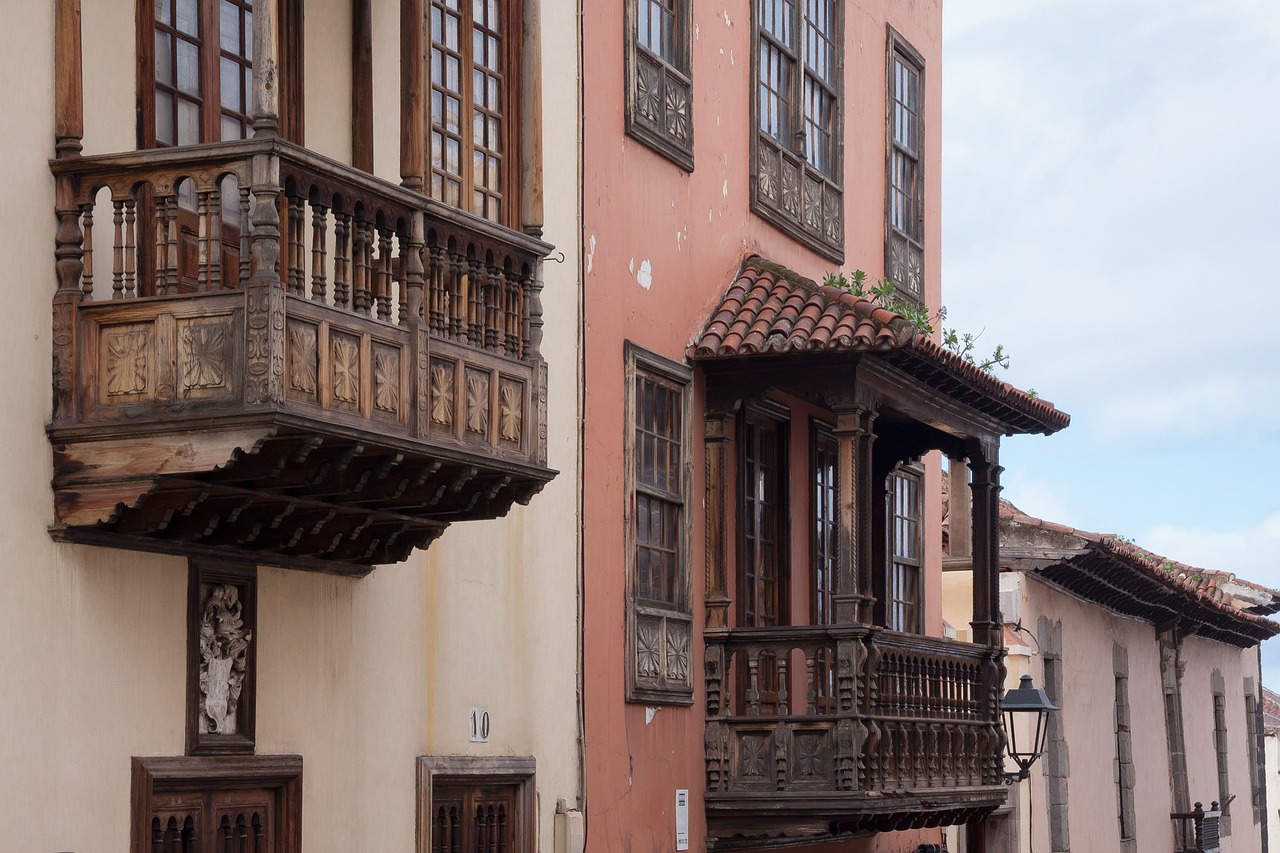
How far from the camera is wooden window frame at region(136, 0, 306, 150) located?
9055 millimetres

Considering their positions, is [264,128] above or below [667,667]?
above

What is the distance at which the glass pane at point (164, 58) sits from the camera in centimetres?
920

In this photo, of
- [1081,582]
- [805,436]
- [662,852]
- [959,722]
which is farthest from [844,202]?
[1081,582]

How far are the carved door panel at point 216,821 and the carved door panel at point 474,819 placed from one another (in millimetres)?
1357

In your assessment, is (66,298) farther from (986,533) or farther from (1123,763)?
(1123,763)

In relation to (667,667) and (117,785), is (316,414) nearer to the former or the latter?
(117,785)

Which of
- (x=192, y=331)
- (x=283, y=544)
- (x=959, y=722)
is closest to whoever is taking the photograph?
(x=192, y=331)

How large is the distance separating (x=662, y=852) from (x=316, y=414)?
5607 mm

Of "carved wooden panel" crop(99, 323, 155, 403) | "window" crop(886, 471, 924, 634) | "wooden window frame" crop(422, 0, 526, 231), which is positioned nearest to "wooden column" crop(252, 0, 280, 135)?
"carved wooden panel" crop(99, 323, 155, 403)

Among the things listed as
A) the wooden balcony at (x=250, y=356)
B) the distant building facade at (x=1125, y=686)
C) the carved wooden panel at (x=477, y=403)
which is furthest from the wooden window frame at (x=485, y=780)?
the distant building facade at (x=1125, y=686)

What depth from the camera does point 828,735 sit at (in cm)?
1333

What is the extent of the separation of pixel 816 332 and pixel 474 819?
148 inches

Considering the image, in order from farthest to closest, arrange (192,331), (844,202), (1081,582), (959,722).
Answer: (1081,582) < (844,202) < (959,722) < (192,331)

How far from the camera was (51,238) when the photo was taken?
28.1 ft
